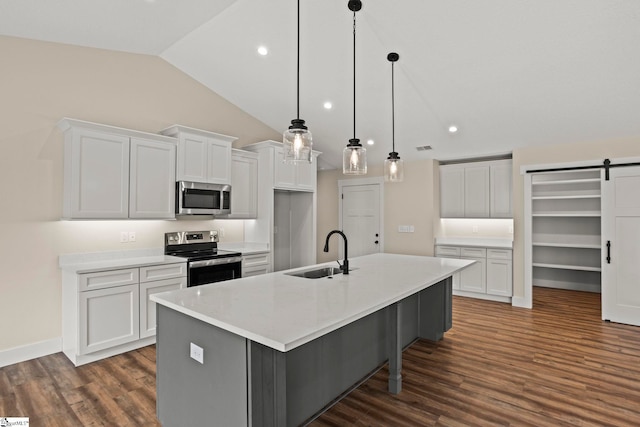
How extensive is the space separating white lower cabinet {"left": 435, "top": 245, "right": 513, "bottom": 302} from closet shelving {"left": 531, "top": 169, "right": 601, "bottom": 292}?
0.86m

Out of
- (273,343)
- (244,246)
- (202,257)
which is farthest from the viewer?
(244,246)

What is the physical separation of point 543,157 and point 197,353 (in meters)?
5.06

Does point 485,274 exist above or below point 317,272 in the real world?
below

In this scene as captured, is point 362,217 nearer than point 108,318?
No

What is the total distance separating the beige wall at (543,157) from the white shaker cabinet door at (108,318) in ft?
16.2

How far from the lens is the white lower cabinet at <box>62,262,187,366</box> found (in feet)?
10.5

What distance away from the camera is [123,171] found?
367 centimetres

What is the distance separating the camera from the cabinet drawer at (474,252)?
213 inches

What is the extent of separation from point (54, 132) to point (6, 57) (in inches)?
29.2

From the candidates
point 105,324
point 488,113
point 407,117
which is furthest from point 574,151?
point 105,324

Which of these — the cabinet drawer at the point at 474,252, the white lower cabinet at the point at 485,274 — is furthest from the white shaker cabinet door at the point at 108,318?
the cabinet drawer at the point at 474,252

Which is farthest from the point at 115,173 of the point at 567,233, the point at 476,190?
the point at 567,233

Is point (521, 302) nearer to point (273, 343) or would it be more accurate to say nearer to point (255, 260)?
point (255, 260)

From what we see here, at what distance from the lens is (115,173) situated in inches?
142
